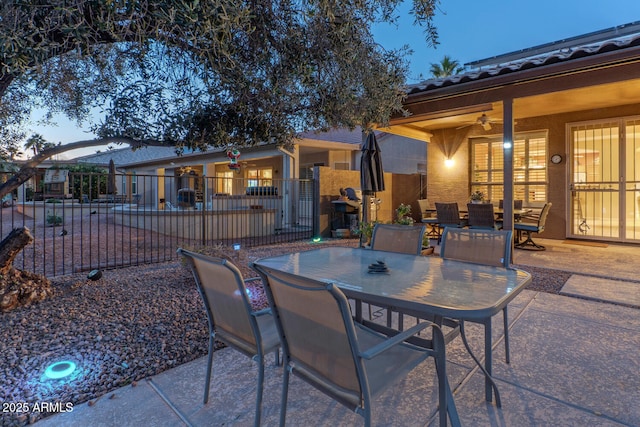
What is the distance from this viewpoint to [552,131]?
7699 mm

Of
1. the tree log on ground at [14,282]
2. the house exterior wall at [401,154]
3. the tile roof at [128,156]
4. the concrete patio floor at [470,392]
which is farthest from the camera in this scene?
the tile roof at [128,156]

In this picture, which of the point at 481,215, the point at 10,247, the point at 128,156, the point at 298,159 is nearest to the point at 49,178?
the point at 298,159

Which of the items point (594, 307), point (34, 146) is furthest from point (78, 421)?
point (594, 307)

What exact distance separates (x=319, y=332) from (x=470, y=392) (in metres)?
1.28

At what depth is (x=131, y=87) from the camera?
3379mm

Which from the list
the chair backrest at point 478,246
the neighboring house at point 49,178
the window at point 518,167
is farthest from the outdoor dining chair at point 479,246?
the window at point 518,167

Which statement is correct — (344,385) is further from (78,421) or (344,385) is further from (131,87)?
(131,87)

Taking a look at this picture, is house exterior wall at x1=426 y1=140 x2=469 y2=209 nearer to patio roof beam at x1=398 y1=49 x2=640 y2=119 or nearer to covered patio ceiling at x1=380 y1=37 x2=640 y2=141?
covered patio ceiling at x1=380 y1=37 x2=640 y2=141

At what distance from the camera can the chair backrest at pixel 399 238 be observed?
324cm

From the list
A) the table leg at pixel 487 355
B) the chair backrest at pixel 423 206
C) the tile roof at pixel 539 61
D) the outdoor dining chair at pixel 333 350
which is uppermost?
the tile roof at pixel 539 61

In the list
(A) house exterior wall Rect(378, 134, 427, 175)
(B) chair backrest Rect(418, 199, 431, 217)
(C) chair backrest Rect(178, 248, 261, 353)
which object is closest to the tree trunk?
(C) chair backrest Rect(178, 248, 261, 353)

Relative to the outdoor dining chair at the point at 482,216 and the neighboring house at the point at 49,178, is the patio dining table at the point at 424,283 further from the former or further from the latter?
the outdoor dining chair at the point at 482,216

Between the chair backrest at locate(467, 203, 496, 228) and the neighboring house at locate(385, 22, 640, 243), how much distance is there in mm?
701

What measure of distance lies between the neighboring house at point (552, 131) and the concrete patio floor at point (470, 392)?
3.26 meters
